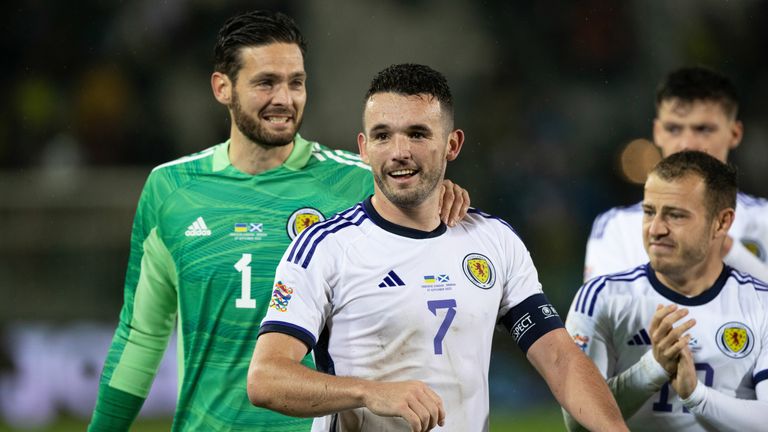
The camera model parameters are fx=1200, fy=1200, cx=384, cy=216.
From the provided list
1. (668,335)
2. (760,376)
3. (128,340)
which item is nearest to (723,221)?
(760,376)

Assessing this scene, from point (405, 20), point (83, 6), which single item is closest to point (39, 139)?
point (83, 6)

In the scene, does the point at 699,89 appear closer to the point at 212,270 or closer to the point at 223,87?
the point at 223,87

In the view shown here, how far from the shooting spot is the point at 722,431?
15.2 feet

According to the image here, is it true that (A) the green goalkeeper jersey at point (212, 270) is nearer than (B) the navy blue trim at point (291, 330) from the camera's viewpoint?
No

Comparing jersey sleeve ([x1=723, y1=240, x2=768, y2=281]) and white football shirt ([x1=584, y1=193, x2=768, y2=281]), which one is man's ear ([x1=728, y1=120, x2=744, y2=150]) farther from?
jersey sleeve ([x1=723, y1=240, x2=768, y2=281])

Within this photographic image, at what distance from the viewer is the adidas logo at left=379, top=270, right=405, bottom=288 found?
3.82 meters

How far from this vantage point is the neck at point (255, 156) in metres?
5.16

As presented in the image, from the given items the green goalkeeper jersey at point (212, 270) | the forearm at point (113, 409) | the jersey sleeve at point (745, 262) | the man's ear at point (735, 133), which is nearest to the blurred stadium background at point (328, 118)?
the man's ear at point (735, 133)

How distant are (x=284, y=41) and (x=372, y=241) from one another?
154cm

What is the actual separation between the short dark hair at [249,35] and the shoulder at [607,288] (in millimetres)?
1610

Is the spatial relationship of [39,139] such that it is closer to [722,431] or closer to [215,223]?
[215,223]

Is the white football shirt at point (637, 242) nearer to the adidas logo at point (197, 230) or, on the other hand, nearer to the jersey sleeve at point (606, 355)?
the jersey sleeve at point (606, 355)

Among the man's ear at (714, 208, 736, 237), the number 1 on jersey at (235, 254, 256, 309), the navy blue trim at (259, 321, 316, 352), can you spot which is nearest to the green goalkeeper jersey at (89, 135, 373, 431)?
the number 1 on jersey at (235, 254, 256, 309)

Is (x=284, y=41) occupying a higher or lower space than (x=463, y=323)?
higher
